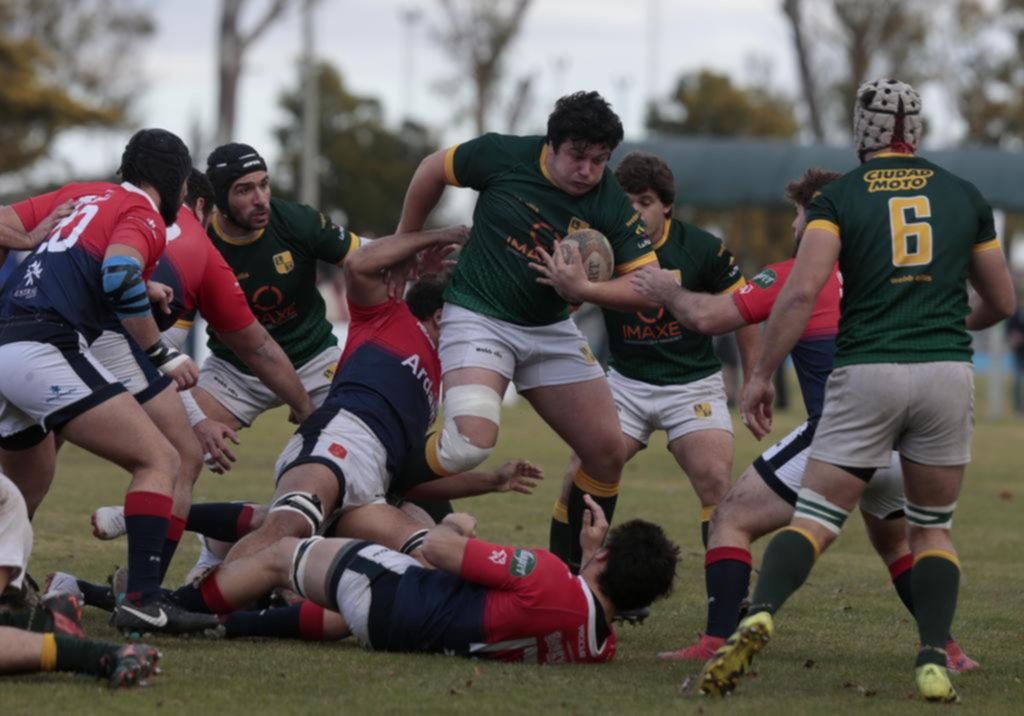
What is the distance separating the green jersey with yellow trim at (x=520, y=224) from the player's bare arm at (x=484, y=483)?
2.53 feet

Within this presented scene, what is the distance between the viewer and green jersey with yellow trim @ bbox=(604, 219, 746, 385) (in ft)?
29.2

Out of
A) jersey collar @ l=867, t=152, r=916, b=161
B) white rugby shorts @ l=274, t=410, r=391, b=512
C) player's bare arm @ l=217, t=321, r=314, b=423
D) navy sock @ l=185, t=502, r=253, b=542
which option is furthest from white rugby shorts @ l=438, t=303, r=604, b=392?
jersey collar @ l=867, t=152, r=916, b=161

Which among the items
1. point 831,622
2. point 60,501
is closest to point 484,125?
point 60,501

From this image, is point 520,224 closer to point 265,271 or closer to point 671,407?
point 671,407

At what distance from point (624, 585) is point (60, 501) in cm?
678

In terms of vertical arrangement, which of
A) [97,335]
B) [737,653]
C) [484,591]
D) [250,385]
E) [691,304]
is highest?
[691,304]

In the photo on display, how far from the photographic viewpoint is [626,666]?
265 inches

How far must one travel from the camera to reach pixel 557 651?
21.7 feet

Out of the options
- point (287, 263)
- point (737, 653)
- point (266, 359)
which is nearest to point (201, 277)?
point (266, 359)

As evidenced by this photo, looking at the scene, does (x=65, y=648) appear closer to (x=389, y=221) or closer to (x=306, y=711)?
(x=306, y=711)

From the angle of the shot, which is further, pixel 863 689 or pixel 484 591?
pixel 484 591

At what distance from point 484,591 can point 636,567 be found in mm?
601

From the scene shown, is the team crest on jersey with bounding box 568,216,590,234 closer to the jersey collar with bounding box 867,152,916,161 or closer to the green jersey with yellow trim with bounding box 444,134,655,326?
the green jersey with yellow trim with bounding box 444,134,655,326

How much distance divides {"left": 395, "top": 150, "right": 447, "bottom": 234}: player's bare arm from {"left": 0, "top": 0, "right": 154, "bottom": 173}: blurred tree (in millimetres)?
33551
